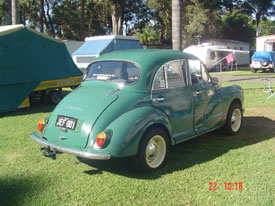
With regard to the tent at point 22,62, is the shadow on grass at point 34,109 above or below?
below

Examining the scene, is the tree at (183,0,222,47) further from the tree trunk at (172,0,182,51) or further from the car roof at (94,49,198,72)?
the car roof at (94,49,198,72)

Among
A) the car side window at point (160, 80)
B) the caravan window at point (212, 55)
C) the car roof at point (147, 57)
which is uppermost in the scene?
the caravan window at point (212, 55)

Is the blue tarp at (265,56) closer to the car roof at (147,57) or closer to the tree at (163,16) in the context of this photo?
the tree at (163,16)

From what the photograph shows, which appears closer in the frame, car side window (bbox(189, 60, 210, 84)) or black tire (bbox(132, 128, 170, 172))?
black tire (bbox(132, 128, 170, 172))

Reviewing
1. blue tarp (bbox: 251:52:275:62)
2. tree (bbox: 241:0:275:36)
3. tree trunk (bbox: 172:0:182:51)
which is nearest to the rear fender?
tree trunk (bbox: 172:0:182:51)

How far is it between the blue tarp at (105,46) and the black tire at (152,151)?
11776 mm

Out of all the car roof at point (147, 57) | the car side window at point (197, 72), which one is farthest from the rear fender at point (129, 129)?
the car side window at point (197, 72)

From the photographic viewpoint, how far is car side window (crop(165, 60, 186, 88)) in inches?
191

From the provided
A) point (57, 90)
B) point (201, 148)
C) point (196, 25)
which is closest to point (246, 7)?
point (196, 25)

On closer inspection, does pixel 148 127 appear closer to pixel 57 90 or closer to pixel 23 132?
pixel 23 132

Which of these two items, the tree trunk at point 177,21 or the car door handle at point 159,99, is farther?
the tree trunk at point 177,21

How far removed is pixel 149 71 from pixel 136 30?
128 feet

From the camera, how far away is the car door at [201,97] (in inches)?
205

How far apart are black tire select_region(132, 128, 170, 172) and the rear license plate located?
1.00 m
